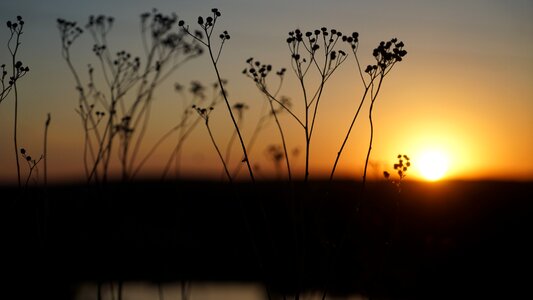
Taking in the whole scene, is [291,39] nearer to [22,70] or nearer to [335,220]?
[22,70]

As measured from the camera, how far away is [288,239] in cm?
1121

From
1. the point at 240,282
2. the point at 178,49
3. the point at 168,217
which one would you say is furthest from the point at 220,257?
the point at 178,49

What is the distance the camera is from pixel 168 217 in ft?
84.8

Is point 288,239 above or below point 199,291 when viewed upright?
above

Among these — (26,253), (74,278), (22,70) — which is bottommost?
(74,278)

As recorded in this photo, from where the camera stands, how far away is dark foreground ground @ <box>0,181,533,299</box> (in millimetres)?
5227

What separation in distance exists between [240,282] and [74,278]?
25.9 ft

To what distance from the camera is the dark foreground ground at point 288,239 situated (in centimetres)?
523

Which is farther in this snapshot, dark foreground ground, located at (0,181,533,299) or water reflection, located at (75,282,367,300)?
water reflection, located at (75,282,367,300)

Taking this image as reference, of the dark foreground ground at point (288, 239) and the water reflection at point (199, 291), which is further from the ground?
the dark foreground ground at point (288, 239)

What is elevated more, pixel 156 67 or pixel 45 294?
pixel 156 67

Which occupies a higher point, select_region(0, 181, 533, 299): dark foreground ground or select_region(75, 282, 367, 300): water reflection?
select_region(0, 181, 533, 299): dark foreground ground

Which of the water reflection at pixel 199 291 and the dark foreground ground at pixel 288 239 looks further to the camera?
the water reflection at pixel 199 291

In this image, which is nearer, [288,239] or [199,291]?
[288,239]
